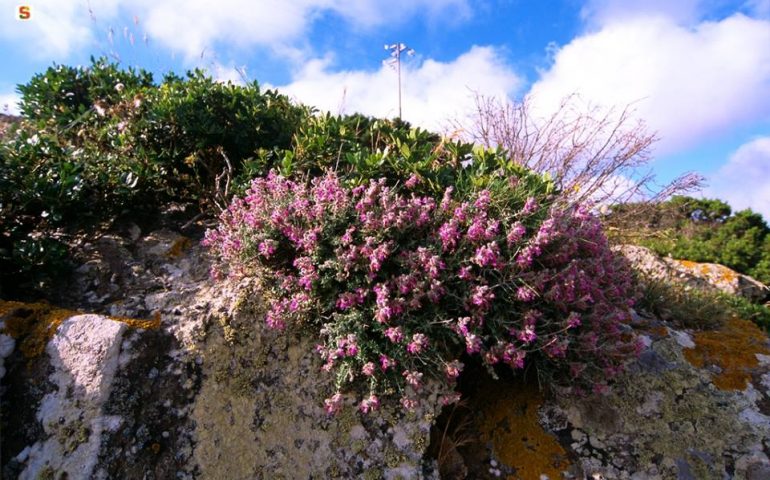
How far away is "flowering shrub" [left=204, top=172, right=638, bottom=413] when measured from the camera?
2.97m

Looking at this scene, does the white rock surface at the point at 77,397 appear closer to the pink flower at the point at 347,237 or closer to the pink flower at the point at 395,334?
the pink flower at the point at 347,237

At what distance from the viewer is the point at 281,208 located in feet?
10.9

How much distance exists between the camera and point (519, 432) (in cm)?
328

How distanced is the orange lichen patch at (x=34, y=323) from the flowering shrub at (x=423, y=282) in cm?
67

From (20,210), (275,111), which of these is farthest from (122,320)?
(275,111)

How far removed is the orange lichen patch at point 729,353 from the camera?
3766 mm

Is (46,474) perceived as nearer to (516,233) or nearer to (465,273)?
(465,273)

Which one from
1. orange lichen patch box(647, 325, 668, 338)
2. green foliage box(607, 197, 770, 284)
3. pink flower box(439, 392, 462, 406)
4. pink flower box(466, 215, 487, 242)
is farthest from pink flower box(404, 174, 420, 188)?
green foliage box(607, 197, 770, 284)

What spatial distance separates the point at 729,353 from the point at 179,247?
4.34 meters

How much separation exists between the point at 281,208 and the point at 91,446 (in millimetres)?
1646

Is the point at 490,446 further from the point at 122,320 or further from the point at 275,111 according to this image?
the point at 275,111

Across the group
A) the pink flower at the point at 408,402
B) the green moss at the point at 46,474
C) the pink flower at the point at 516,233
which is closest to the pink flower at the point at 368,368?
the pink flower at the point at 408,402

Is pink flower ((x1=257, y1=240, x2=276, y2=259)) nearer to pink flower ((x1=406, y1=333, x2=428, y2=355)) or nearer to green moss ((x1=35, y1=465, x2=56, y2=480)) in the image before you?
pink flower ((x1=406, y1=333, x2=428, y2=355))

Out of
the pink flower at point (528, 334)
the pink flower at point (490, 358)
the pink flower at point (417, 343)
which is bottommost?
the pink flower at point (490, 358)
